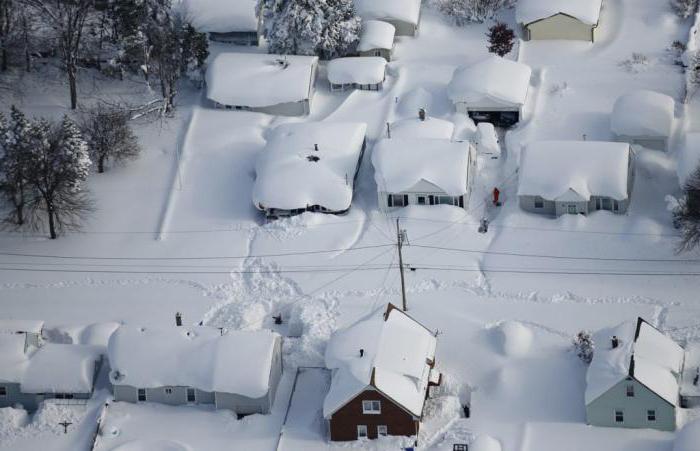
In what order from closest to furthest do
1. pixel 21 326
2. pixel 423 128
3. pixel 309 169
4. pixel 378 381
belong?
pixel 378 381, pixel 21 326, pixel 309 169, pixel 423 128

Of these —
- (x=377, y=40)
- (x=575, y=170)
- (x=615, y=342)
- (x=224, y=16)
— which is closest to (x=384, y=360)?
(x=615, y=342)

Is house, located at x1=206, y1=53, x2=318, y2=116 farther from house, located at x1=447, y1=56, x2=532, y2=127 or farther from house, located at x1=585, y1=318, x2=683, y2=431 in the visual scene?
house, located at x1=585, y1=318, x2=683, y2=431

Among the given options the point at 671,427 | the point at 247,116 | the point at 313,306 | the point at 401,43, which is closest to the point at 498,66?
the point at 401,43

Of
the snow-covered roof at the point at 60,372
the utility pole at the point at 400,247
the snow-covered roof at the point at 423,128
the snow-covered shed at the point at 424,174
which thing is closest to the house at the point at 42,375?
the snow-covered roof at the point at 60,372

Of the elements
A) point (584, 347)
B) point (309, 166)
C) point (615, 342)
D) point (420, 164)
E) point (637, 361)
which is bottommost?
point (584, 347)

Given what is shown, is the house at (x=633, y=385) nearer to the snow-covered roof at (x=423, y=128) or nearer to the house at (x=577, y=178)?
the house at (x=577, y=178)

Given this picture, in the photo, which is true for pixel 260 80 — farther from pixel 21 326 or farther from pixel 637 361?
pixel 637 361
